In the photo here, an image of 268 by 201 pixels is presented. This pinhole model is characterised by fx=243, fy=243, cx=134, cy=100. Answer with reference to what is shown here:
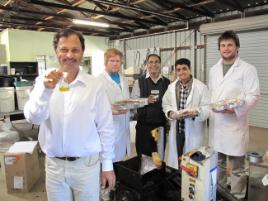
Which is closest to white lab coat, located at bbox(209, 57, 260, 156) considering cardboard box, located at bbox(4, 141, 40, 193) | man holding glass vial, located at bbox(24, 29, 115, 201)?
man holding glass vial, located at bbox(24, 29, 115, 201)

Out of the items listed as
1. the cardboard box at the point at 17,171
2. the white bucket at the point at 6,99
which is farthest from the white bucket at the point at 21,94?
the cardboard box at the point at 17,171

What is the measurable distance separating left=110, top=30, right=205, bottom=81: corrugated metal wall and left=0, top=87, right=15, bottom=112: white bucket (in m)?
4.68

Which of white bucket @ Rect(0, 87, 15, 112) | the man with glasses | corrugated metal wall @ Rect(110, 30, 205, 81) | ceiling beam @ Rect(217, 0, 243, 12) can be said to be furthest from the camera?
corrugated metal wall @ Rect(110, 30, 205, 81)

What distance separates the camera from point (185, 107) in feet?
7.80

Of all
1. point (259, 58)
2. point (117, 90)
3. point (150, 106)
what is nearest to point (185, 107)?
point (150, 106)

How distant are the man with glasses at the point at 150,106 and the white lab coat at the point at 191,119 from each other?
0.12m

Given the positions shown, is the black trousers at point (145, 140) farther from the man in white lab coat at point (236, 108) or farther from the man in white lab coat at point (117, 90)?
the man in white lab coat at point (236, 108)

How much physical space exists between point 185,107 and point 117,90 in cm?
68

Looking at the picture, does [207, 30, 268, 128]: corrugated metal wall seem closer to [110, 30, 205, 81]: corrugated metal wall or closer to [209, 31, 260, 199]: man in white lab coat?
[110, 30, 205, 81]: corrugated metal wall

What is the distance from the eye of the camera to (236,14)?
19.2 ft

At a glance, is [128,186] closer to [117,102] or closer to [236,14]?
A: [117,102]

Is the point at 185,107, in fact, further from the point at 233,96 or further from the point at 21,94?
the point at 21,94

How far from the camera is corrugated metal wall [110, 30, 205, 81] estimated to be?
22.0 ft

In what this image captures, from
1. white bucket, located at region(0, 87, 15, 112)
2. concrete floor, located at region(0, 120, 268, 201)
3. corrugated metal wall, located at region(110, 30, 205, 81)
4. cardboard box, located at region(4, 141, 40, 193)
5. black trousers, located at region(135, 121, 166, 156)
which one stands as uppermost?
corrugated metal wall, located at region(110, 30, 205, 81)
